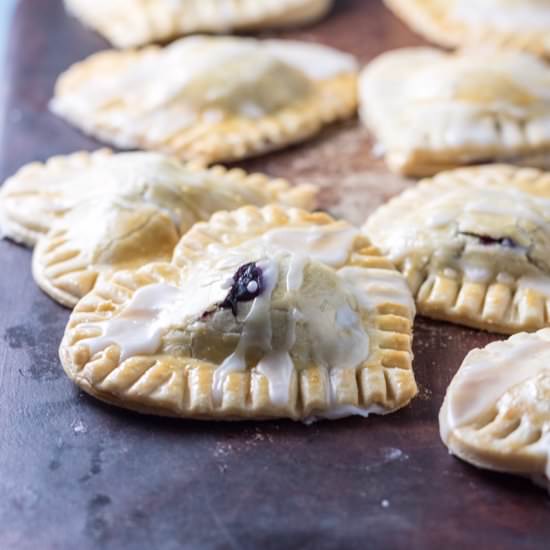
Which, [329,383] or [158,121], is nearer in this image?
[329,383]

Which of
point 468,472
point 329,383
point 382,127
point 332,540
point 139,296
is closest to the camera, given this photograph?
point 332,540

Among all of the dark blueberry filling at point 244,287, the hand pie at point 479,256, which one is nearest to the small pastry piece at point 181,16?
the hand pie at point 479,256

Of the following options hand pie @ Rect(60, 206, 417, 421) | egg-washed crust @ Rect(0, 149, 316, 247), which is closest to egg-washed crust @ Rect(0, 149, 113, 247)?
egg-washed crust @ Rect(0, 149, 316, 247)

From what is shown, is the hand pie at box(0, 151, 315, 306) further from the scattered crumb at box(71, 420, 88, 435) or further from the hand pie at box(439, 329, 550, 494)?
the hand pie at box(439, 329, 550, 494)

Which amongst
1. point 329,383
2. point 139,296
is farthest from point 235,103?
point 329,383

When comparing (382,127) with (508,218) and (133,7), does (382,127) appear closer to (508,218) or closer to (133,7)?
(508,218)

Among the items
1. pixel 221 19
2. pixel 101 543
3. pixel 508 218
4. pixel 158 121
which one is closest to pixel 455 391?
pixel 508 218

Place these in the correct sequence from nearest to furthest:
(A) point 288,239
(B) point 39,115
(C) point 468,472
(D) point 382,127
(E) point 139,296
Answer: (C) point 468,472
(E) point 139,296
(A) point 288,239
(D) point 382,127
(B) point 39,115
